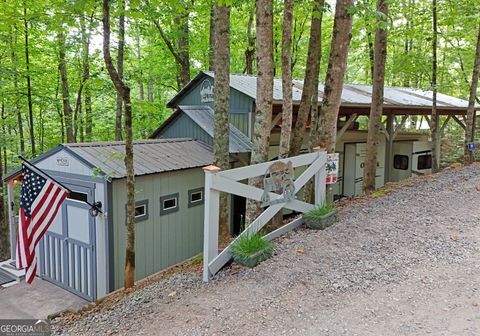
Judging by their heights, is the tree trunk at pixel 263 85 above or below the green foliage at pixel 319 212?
above

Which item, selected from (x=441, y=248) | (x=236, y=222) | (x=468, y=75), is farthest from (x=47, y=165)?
(x=468, y=75)

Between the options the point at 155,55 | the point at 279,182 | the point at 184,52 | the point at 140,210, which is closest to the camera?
the point at 279,182

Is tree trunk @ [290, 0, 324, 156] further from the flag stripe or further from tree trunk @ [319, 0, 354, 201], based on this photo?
the flag stripe

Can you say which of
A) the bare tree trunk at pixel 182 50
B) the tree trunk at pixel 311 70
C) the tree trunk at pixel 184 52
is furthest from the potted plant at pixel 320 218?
the bare tree trunk at pixel 182 50

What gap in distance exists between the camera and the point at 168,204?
7473 millimetres

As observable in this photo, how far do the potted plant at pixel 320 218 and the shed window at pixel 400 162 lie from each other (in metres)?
8.67

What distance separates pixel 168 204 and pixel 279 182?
3.06m

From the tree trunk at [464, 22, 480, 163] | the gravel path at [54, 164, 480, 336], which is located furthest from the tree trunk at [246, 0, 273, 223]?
the tree trunk at [464, 22, 480, 163]

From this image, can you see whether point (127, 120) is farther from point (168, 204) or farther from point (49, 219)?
point (168, 204)

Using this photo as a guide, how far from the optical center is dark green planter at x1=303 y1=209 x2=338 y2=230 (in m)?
5.59

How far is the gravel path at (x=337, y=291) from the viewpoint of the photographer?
3.35 meters

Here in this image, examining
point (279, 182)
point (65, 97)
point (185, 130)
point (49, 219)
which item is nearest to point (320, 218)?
point (279, 182)

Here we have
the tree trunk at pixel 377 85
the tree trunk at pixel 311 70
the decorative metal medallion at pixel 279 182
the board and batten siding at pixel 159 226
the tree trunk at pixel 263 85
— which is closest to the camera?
the decorative metal medallion at pixel 279 182

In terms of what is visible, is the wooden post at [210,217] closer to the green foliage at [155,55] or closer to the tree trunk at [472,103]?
the green foliage at [155,55]
